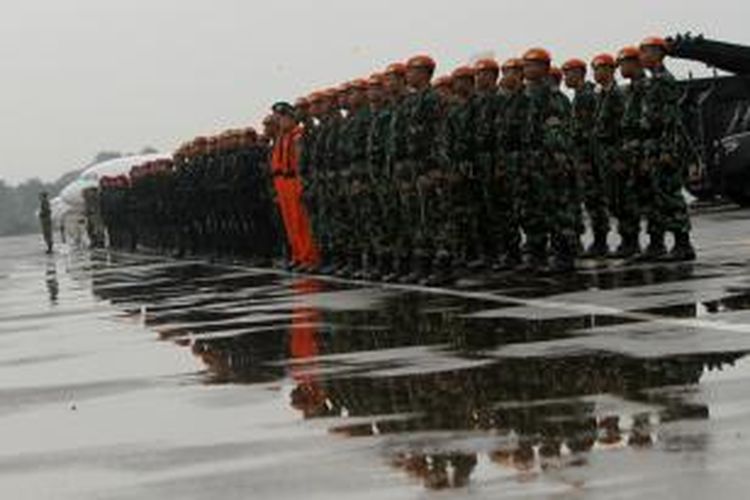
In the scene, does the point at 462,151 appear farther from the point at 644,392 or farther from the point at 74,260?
the point at 74,260

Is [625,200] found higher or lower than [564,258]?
higher

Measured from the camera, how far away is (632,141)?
16.7m

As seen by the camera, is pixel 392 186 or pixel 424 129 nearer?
pixel 424 129

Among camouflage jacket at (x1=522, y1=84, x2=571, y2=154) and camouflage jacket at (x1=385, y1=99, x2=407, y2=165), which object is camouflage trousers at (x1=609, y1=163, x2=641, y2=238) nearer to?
camouflage jacket at (x1=522, y1=84, x2=571, y2=154)

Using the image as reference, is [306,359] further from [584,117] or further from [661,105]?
[584,117]

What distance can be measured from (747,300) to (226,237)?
17762 mm

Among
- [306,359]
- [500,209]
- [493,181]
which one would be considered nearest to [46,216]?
[500,209]

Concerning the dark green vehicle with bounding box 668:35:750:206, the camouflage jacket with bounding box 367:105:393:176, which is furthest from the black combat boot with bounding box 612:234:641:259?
the dark green vehicle with bounding box 668:35:750:206

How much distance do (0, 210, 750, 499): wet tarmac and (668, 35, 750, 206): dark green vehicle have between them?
Answer: 415 inches

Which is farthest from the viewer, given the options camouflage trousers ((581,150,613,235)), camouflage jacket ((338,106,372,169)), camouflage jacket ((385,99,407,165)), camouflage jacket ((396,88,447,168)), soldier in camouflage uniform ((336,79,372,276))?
soldier in camouflage uniform ((336,79,372,276))

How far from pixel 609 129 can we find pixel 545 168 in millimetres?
987

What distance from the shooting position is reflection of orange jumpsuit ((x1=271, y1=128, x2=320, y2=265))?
71.3 feet

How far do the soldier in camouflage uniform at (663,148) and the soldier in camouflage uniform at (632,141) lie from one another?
4.3 inches

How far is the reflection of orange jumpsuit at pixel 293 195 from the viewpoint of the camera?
2173cm
